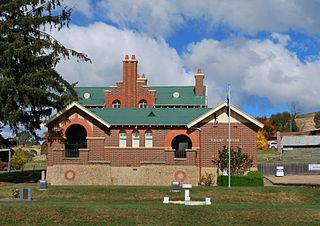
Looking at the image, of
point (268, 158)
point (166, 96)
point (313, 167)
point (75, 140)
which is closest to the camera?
point (75, 140)

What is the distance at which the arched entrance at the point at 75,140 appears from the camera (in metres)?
41.6

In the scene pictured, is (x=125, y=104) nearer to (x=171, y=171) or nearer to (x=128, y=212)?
(x=171, y=171)

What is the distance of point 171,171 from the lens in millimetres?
39469

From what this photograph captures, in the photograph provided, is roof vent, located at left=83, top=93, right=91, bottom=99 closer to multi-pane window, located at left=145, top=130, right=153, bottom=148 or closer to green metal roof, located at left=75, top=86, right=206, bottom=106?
green metal roof, located at left=75, top=86, right=206, bottom=106

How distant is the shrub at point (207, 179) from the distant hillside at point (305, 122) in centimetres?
12368

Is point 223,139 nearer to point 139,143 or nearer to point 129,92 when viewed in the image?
point 139,143

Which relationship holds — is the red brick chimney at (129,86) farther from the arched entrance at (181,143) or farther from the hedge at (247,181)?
the hedge at (247,181)

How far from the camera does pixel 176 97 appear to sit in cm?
6216

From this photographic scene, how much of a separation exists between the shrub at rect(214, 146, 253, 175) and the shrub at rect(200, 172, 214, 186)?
988 mm

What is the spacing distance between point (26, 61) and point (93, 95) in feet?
92.2

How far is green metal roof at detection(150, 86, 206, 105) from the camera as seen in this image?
61.1 metres

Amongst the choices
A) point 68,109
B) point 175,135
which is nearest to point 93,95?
point 68,109

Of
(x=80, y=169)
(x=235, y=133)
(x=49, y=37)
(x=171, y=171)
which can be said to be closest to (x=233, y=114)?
(x=235, y=133)

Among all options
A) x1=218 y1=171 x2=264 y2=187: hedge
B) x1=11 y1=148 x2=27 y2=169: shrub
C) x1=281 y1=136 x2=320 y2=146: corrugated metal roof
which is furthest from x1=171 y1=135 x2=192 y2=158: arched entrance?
x1=281 y1=136 x2=320 y2=146: corrugated metal roof
